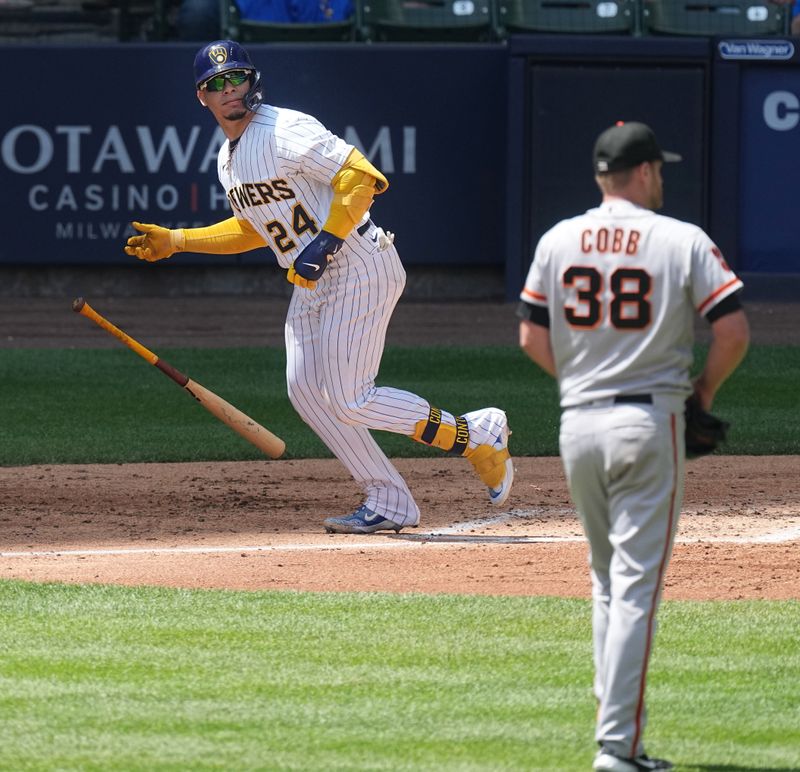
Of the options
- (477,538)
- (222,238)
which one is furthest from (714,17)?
(477,538)

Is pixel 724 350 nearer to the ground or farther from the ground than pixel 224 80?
nearer to the ground

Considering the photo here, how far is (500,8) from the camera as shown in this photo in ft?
56.6

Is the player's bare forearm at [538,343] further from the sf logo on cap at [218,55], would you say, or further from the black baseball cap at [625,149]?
the sf logo on cap at [218,55]

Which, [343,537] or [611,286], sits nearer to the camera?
[611,286]

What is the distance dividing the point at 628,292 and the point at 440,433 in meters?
3.14

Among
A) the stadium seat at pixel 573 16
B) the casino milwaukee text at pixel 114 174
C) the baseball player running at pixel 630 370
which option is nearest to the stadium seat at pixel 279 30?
the casino milwaukee text at pixel 114 174

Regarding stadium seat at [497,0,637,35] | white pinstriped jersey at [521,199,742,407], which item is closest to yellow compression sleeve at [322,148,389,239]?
white pinstriped jersey at [521,199,742,407]

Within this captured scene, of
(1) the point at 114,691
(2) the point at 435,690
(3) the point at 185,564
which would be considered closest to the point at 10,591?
(3) the point at 185,564

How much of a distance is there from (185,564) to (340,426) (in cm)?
92

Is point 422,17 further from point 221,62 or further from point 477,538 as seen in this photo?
point 477,538

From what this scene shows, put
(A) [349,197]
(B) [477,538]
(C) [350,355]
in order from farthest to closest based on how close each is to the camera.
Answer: (B) [477,538], (C) [350,355], (A) [349,197]

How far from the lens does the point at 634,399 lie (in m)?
3.78

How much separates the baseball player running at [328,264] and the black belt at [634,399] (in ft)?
9.50

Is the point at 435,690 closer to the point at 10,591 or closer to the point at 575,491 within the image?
the point at 575,491
